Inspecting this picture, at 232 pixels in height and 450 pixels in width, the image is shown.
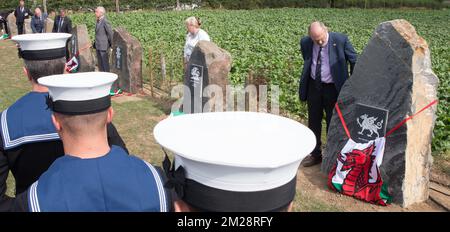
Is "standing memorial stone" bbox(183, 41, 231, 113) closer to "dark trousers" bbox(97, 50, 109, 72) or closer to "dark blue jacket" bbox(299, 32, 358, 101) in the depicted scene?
"dark blue jacket" bbox(299, 32, 358, 101)

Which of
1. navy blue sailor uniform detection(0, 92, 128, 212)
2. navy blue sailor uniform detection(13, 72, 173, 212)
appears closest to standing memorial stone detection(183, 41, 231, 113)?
navy blue sailor uniform detection(0, 92, 128, 212)

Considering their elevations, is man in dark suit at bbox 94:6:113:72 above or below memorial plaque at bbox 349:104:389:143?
above

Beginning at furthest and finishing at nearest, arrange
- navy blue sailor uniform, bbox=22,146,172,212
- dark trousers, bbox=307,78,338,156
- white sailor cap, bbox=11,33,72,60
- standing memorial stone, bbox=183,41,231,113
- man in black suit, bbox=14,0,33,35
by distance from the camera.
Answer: man in black suit, bbox=14,0,33,35 < standing memorial stone, bbox=183,41,231,113 < dark trousers, bbox=307,78,338,156 < white sailor cap, bbox=11,33,72,60 < navy blue sailor uniform, bbox=22,146,172,212

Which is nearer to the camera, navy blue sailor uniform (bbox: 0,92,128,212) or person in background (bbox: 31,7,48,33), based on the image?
navy blue sailor uniform (bbox: 0,92,128,212)

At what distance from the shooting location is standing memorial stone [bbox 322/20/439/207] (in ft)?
13.4

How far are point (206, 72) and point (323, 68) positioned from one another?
2.35m

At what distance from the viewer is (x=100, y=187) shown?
1.65 m

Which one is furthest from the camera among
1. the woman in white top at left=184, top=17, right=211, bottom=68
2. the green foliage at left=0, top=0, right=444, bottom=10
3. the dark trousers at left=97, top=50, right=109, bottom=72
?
the green foliage at left=0, top=0, right=444, bottom=10

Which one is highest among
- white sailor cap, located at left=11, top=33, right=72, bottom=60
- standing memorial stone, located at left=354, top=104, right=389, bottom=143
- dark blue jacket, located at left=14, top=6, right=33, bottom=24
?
dark blue jacket, located at left=14, top=6, right=33, bottom=24

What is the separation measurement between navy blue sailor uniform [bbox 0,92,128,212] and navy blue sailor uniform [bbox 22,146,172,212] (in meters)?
0.64

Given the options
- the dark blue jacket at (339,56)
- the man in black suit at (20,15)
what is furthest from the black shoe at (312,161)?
the man in black suit at (20,15)

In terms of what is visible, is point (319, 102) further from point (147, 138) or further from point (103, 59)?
point (103, 59)

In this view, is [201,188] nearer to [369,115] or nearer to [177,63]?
[369,115]

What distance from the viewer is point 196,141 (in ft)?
Answer: 5.18
